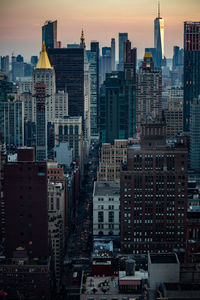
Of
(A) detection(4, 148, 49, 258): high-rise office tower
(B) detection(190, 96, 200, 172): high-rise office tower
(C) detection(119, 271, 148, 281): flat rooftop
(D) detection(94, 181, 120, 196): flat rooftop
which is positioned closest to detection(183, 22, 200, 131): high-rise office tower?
(B) detection(190, 96, 200, 172): high-rise office tower

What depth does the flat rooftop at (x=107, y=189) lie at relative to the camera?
3085 centimetres

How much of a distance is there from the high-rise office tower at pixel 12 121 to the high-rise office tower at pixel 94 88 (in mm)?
14103

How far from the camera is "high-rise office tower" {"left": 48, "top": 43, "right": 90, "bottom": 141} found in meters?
62.6

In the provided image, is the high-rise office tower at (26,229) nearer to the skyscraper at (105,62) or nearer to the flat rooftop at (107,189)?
the flat rooftop at (107,189)

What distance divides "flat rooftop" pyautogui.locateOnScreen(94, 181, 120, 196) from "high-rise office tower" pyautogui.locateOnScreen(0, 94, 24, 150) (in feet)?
63.8

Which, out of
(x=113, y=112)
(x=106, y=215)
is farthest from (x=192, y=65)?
(x=106, y=215)

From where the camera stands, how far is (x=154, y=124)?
88.3 feet

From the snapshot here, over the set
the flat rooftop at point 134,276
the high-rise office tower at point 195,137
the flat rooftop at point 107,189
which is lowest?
the flat rooftop at point 134,276

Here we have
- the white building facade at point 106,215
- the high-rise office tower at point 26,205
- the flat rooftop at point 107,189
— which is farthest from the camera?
the flat rooftop at point 107,189

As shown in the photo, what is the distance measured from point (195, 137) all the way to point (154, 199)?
21480mm

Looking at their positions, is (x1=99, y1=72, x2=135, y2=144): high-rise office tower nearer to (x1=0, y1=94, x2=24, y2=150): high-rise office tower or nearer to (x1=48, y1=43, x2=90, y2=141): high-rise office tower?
(x1=0, y1=94, x2=24, y2=150): high-rise office tower

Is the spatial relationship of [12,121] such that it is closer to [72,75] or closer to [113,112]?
[113,112]

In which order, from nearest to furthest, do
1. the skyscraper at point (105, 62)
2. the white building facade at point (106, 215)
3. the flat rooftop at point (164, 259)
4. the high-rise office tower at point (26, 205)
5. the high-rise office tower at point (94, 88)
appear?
1. the flat rooftop at point (164, 259)
2. the high-rise office tower at point (26, 205)
3. the white building facade at point (106, 215)
4. the high-rise office tower at point (94, 88)
5. the skyscraper at point (105, 62)

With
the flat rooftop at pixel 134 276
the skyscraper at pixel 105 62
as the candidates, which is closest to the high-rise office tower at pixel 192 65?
the skyscraper at pixel 105 62
